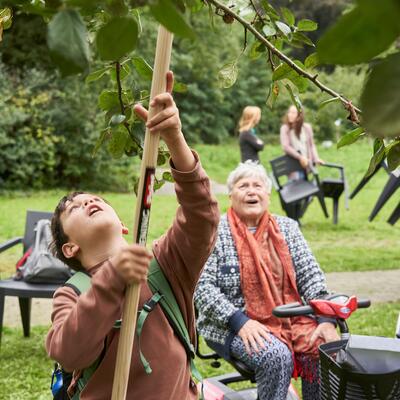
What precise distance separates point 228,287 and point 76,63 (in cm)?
283

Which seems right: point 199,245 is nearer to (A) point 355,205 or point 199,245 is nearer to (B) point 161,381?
(B) point 161,381

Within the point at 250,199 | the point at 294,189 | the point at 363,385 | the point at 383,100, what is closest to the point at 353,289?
the point at 294,189

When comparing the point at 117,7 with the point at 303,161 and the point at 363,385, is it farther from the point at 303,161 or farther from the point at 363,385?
the point at 303,161

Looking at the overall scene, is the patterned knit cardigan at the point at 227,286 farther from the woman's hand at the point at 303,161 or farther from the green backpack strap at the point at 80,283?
the woman's hand at the point at 303,161

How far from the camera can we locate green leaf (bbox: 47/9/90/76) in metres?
0.63

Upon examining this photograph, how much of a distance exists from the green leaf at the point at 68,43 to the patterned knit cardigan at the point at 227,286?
2704 mm

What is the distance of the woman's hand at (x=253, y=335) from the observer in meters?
3.15

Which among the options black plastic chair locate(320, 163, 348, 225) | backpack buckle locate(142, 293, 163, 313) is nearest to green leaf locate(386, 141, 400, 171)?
backpack buckle locate(142, 293, 163, 313)

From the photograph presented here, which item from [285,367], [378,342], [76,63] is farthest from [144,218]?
[285,367]

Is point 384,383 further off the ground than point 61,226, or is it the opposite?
point 61,226

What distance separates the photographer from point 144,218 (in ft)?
4.41

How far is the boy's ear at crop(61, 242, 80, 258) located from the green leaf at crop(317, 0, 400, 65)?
4.97ft

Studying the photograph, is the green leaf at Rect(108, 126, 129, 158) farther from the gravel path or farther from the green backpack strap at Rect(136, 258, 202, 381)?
the gravel path

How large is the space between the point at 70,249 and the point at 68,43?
1.34m
